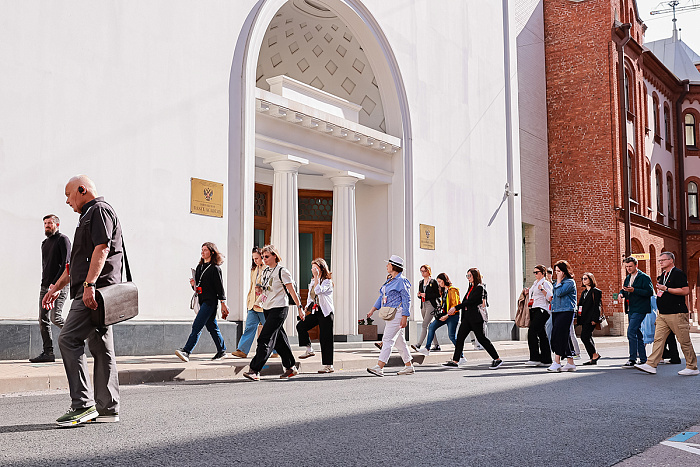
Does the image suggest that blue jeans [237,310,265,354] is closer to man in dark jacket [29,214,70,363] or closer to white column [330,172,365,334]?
man in dark jacket [29,214,70,363]

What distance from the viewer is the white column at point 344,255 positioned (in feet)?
57.1

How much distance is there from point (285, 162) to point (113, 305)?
10479 mm

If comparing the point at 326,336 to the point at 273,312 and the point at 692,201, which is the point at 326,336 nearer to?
the point at 273,312

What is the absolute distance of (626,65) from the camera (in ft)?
102

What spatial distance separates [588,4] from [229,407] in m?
Answer: 26.9

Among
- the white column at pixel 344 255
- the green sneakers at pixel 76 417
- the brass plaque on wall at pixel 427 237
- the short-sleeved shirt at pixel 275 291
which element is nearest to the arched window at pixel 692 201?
the brass plaque on wall at pixel 427 237

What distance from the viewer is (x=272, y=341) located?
9750mm

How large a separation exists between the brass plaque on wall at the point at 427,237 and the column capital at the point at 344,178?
7.98 feet

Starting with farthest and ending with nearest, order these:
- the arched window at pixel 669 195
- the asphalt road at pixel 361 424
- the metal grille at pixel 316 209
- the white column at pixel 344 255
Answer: the arched window at pixel 669 195
the metal grille at pixel 316 209
the white column at pixel 344 255
the asphalt road at pixel 361 424

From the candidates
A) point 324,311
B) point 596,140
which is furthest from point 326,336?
A: point 596,140

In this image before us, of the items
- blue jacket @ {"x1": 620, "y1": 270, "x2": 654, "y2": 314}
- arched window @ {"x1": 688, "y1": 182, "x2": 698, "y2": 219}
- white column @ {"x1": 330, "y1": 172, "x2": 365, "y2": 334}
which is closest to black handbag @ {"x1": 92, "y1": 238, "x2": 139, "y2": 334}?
blue jacket @ {"x1": 620, "y1": 270, "x2": 654, "y2": 314}

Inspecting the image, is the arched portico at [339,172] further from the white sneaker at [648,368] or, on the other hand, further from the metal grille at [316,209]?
the white sneaker at [648,368]

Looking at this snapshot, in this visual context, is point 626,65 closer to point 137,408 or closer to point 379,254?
point 379,254

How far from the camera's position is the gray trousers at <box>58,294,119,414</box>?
17.9 feet
